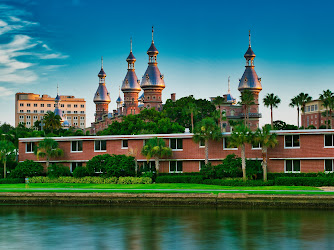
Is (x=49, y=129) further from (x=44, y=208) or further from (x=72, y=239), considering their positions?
(x=72, y=239)

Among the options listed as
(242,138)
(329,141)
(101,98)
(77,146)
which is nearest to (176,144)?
(242,138)

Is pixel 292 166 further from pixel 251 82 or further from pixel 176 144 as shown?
pixel 251 82

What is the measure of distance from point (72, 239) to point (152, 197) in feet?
46.4

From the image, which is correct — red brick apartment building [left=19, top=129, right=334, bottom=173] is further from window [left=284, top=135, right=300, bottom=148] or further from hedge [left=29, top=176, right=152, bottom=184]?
hedge [left=29, top=176, right=152, bottom=184]

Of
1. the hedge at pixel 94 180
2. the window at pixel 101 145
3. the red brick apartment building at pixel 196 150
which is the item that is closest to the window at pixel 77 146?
the red brick apartment building at pixel 196 150

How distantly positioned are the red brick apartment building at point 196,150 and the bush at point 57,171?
1.60 m

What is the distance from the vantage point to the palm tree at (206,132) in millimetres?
56312

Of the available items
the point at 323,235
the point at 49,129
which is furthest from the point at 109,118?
the point at 323,235

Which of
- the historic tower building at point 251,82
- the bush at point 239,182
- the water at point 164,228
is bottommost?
the water at point 164,228

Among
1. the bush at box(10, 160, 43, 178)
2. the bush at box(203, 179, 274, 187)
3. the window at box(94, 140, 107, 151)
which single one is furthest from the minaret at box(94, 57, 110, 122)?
the bush at box(203, 179, 274, 187)

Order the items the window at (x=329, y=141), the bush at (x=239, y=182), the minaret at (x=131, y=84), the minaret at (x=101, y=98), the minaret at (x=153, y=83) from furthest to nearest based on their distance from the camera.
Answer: the minaret at (x=101, y=98), the minaret at (x=131, y=84), the minaret at (x=153, y=83), the window at (x=329, y=141), the bush at (x=239, y=182)

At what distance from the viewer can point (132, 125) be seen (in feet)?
351

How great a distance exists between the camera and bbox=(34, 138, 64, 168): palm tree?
60469mm

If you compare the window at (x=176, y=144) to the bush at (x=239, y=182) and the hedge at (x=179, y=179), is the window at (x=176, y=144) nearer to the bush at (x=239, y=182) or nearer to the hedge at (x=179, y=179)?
the hedge at (x=179, y=179)
